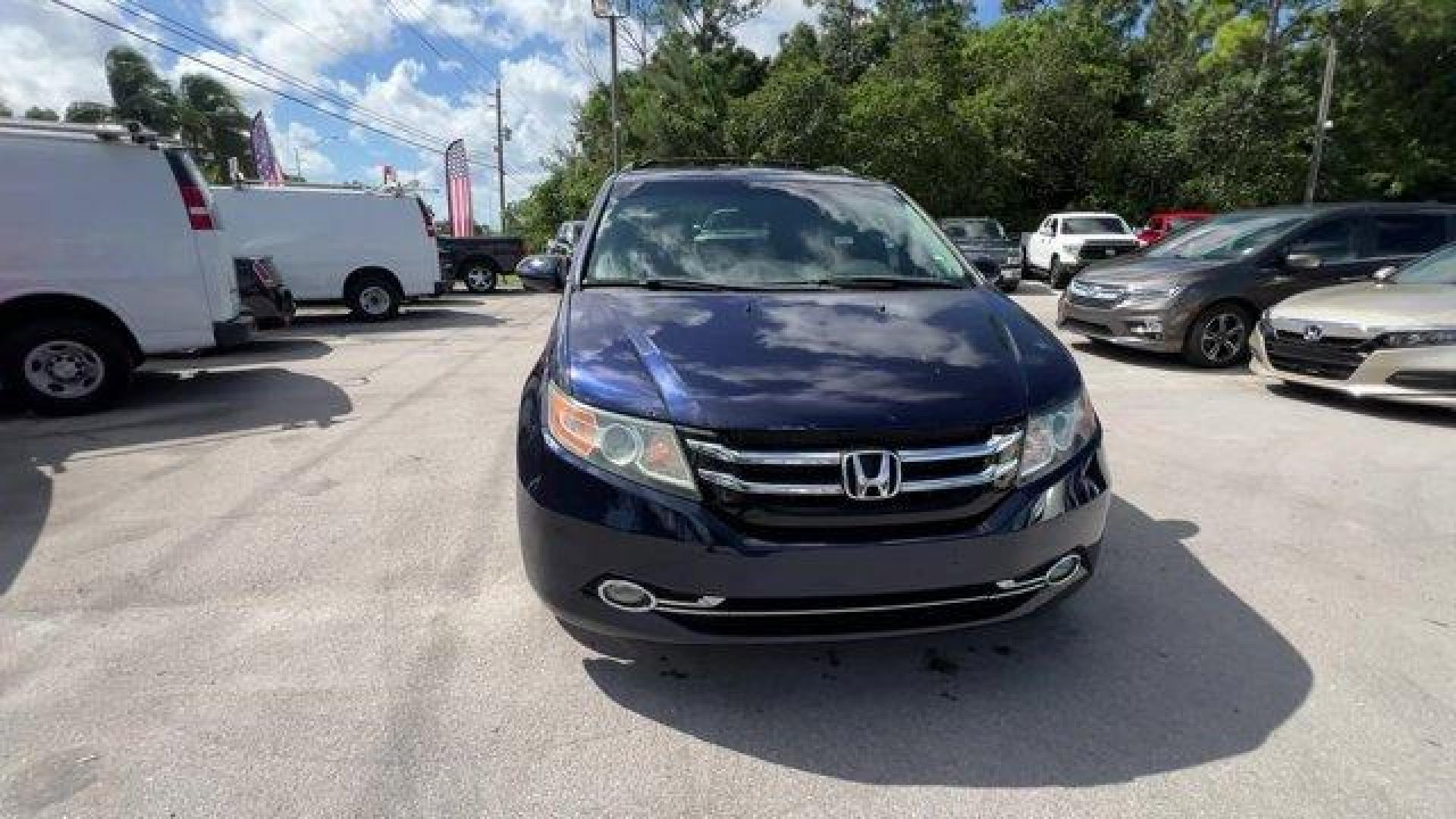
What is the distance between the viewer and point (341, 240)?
13.2 meters

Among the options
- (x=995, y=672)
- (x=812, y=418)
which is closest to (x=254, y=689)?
(x=812, y=418)

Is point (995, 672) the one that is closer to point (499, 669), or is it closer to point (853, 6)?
point (499, 669)

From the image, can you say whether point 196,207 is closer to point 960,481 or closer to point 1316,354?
point 960,481

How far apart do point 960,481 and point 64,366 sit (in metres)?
7.38

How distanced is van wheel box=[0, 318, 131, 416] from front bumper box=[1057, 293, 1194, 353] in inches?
356

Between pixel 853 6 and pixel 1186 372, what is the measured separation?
4465 cm

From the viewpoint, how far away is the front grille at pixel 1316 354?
21.3 feet

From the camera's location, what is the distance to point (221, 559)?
3.80 m

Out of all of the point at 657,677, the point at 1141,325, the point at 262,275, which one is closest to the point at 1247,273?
the point at 1141,325

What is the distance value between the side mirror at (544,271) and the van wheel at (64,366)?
4447 mm

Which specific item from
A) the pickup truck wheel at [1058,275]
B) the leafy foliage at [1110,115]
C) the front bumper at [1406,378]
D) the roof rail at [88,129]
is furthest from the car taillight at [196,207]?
the leafy foliage at [1110,115]

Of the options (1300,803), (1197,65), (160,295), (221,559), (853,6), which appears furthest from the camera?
(853,6)

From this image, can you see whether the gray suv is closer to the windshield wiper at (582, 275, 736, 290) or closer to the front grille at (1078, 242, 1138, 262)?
the windshield wiper at (582, 275, 736, 290)

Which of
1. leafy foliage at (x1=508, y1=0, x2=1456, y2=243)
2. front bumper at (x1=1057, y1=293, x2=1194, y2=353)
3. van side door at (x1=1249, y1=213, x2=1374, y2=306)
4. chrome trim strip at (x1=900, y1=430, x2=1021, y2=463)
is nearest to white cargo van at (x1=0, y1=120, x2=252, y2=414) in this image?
chrome trim strip at (x1=900, y1=430, x2=1021, y2=463)
